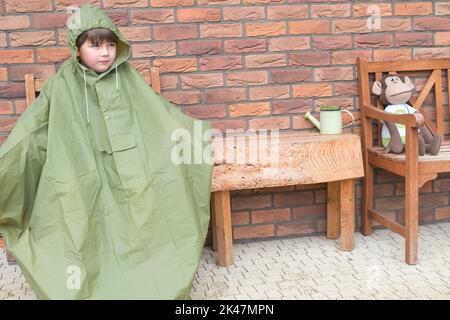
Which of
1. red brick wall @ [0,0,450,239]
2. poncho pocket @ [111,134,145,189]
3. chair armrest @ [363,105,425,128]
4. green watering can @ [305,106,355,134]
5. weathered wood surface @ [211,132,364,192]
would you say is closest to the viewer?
poncho pocket @ [111,134,145,189]

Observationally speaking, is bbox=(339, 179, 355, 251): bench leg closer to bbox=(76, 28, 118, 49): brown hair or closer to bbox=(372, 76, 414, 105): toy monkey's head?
bbox=(372, 76, 414, 105): toy monkey's head

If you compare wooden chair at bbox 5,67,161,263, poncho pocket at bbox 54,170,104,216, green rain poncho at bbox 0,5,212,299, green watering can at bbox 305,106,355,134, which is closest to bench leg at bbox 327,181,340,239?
green watering can at bbox 305,106,355,134

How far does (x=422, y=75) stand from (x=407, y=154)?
0.80 meters

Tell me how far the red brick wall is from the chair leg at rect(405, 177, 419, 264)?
57 centimetres

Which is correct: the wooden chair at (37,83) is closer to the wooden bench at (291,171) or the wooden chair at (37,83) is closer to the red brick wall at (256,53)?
the red brick wall at (256,53)

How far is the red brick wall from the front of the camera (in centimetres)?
292

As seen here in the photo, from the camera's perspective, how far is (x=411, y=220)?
2783 mm

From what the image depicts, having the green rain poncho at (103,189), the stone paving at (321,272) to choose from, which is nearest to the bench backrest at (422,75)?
the stone paving at (321,272)

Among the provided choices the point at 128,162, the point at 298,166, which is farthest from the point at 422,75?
the point at 128,162

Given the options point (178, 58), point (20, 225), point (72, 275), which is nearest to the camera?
point (72, 275)

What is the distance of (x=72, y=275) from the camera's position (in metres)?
2.18
